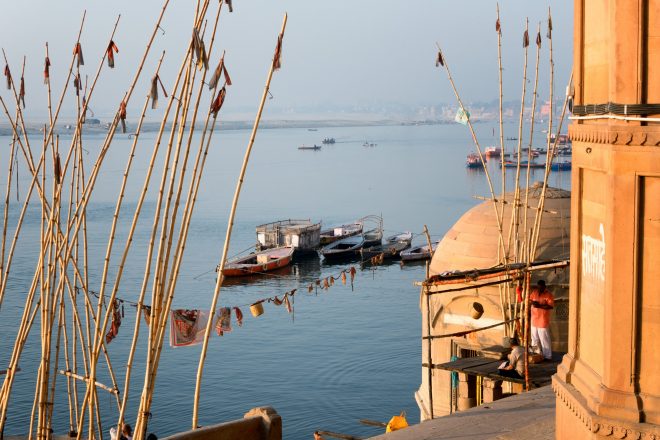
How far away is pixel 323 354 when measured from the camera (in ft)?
126

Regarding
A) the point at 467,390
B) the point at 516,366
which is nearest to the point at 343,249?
the point at 467,390

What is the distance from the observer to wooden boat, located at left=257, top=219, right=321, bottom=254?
60.9 metres

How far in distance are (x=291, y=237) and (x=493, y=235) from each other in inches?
1716

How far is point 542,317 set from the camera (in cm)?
1321

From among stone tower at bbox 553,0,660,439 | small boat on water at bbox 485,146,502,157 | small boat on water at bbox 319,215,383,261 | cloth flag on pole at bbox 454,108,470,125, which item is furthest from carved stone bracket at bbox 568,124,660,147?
small boat on water at bbox 485,146,502,157

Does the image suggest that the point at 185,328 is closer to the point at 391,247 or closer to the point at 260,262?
the point at 260,262

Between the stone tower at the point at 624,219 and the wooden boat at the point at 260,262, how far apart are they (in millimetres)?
45620

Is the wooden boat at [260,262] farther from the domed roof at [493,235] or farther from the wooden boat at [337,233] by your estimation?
the domed roof at [493,235]

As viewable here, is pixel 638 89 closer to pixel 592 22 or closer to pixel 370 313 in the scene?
pixel 592 22

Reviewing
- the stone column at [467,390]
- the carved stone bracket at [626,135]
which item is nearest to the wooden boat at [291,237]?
the stone column at [467,390]

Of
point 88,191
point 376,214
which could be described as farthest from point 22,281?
point 88,191

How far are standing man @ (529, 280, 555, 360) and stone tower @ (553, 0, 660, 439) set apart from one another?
5764 millimetres

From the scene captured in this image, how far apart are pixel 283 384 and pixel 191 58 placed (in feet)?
89.4

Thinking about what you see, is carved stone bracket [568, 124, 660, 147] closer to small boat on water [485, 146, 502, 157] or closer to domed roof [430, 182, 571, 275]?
domed roof [430, 182, 571, 275]
